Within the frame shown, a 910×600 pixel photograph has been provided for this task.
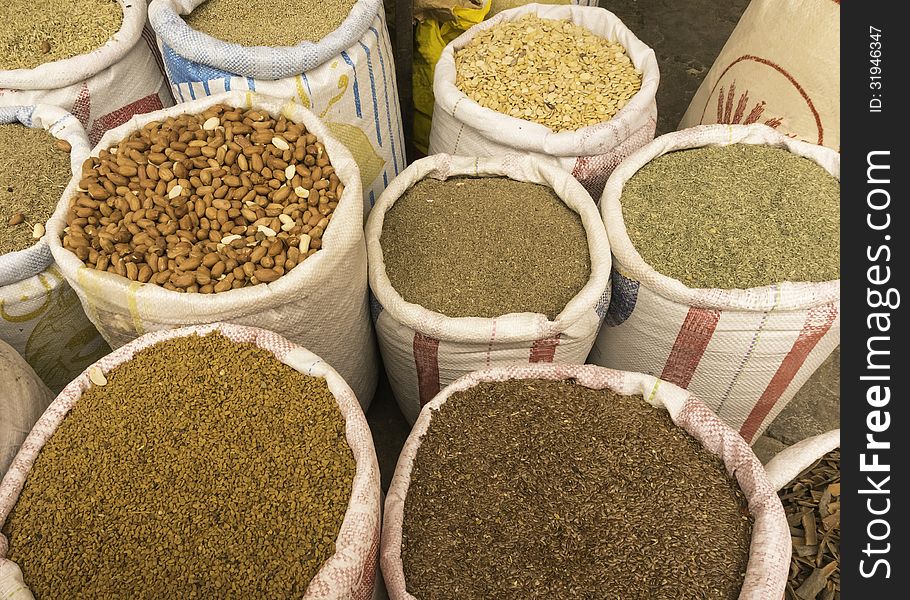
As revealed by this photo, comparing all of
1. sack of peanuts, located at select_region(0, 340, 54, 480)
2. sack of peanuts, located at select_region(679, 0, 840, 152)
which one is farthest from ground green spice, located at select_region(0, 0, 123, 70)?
sack of peanuts, located at select_region(679, 0, 840, 152)

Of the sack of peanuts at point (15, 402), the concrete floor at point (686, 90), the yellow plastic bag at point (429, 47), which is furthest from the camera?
the yellow plastic bag at point (429, 47)

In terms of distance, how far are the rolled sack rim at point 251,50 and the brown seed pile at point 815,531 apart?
1.26 metres

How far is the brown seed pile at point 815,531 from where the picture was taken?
121 cm

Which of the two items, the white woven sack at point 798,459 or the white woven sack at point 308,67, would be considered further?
the white woven sack at point 308,67

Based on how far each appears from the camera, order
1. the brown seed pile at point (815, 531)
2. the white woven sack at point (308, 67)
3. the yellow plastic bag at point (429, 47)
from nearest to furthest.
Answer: the brown seed pile at point (815, 531)
the white woven sack at point (308, 67)
the yellow plastic bag at point (429, 47)

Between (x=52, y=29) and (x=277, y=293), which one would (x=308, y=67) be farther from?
(x=52, y=29)

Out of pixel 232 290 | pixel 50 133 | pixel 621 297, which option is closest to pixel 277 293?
pixel 232 290

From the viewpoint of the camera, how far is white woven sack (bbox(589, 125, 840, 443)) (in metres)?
1.30

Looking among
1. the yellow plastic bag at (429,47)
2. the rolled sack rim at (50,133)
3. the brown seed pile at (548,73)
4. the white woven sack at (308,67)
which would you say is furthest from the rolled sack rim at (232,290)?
the yellow plastic bag at (429,47)

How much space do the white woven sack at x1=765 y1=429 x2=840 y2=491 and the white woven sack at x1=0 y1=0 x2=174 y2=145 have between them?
1.61m

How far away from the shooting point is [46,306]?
1.38 m

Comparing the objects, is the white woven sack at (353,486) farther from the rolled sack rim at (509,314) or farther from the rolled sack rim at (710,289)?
the rolled sack rim at (710,289)

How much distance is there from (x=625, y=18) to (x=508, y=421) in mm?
2446

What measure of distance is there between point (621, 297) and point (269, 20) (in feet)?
3.24
